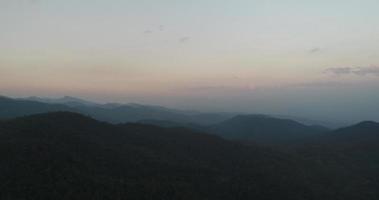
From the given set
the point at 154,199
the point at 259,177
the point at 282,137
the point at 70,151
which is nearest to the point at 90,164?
the point at 70,151

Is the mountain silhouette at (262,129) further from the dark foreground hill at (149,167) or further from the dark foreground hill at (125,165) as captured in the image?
the dark foreground hill at (125,165)

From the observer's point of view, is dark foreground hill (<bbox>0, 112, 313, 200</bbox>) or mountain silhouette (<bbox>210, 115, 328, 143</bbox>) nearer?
dark foreground hill (<bbox>0, 112, 313, 200</bbox>)

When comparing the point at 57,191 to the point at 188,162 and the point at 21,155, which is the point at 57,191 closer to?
the point at 21,155

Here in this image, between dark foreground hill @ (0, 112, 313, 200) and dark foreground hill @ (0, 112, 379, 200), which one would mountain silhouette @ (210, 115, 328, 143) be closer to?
dark foreground hill @ (0, 112, 379, 200)

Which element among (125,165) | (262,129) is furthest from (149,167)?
(262,129)

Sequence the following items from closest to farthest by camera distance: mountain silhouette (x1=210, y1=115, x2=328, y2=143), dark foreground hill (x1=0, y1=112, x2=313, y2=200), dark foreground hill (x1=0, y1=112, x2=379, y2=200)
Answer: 1. dark foreground hill (x1=0, y1=112, x2=313, y2=200)
2. dark foreground hill (x1=0, y1=112, x2=379, y2=200)
3. mountain silhouette (x1=210, y1=115, x2=328, y2=143)

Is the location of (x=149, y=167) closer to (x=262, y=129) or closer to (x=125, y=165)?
(x=125, y=165)

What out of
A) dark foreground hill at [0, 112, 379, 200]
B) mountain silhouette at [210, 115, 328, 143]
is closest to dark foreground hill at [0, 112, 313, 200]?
dark foreground hill at [0, 112, 379, 200]

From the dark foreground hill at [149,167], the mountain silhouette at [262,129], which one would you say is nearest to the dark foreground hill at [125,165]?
the dark foreground hill at [149,167]
